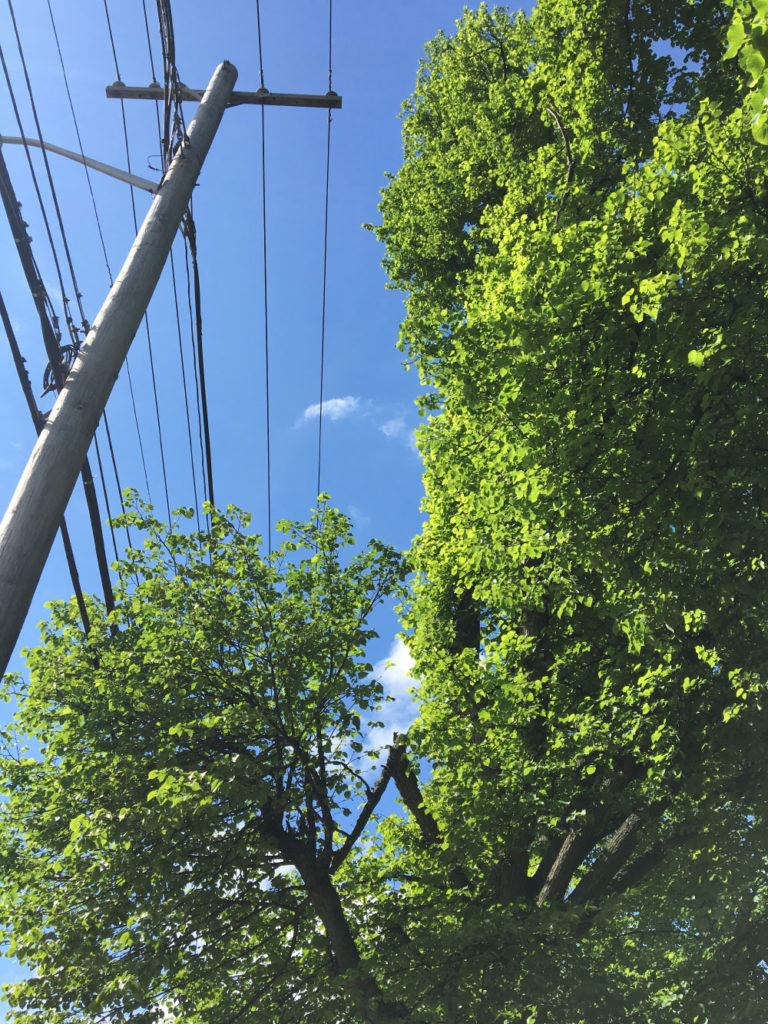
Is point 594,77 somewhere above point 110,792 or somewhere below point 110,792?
above

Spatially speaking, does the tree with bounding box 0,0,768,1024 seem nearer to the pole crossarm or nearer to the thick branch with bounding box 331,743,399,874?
the thick branch with bounding box 331,743,399,874

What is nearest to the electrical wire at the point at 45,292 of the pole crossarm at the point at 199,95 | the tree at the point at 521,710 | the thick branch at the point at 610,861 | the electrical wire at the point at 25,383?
the electrical wire at the point at 25,383

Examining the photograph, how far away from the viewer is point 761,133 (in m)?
3.05

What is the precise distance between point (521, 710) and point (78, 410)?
670 cm

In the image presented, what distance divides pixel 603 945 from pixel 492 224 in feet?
33.3

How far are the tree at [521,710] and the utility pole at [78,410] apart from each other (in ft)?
11.5

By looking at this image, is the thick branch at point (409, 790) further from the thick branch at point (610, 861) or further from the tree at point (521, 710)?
the thick branch at point (610, 861)

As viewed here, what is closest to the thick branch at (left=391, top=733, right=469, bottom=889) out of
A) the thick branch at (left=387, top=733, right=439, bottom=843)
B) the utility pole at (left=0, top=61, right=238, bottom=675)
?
the thick branch at (left=387, top=733, right=439, bottom=843)

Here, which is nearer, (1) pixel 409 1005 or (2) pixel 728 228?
(2) pixel 728 228

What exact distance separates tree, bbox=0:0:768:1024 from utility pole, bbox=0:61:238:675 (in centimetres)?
350

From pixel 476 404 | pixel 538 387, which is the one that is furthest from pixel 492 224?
pixel 538 387

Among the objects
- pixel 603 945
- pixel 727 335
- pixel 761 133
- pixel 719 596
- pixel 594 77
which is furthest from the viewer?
pixel 594 77

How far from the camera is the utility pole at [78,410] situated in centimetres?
291

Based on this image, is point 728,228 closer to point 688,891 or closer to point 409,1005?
point 688,891
